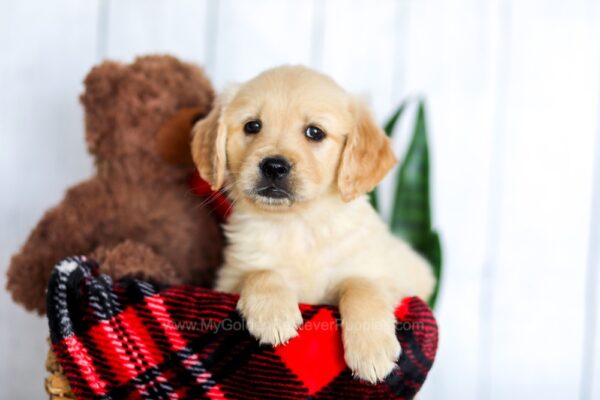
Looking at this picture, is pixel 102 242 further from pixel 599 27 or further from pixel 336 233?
pixel 599 27

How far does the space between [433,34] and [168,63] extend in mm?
1054

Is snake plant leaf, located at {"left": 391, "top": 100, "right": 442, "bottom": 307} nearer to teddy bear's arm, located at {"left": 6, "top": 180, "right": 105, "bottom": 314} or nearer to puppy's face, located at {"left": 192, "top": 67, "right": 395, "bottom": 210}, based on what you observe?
puppy's face, located at {"left": 192, "top": 67, "right": 395, "bottom": 210}

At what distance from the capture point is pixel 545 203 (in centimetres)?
222

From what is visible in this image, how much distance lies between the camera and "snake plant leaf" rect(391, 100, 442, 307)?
2.04m

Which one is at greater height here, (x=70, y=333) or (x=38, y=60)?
(x=38, y=60)

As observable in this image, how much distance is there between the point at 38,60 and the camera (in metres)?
2.10

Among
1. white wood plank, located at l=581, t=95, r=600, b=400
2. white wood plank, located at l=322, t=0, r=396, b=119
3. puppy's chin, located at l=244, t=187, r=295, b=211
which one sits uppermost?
white wood plank, located at l=322, t=0, r=396, b=119

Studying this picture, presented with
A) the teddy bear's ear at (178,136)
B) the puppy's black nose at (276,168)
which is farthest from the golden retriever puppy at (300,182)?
the teddy bear's ear at (178,136)

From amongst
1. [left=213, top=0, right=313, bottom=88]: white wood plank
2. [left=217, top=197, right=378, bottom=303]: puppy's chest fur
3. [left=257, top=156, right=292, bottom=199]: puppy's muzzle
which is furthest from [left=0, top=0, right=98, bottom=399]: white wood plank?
[left=257, top=156, right=292, bottom=199]: puppy's muzzle

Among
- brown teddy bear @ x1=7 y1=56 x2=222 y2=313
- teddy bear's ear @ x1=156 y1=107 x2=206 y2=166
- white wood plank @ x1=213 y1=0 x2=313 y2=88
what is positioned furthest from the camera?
white wood plank @ x1=213 y1=0 x2=313 y2=88

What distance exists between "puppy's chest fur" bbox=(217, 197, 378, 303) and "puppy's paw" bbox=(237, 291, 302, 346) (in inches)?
→ 8.0

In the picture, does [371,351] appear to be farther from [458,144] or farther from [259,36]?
[259,36]

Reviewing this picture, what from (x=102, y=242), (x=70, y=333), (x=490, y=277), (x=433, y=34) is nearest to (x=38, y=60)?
(x=102, y=242)

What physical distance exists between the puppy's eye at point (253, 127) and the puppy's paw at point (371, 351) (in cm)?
60
